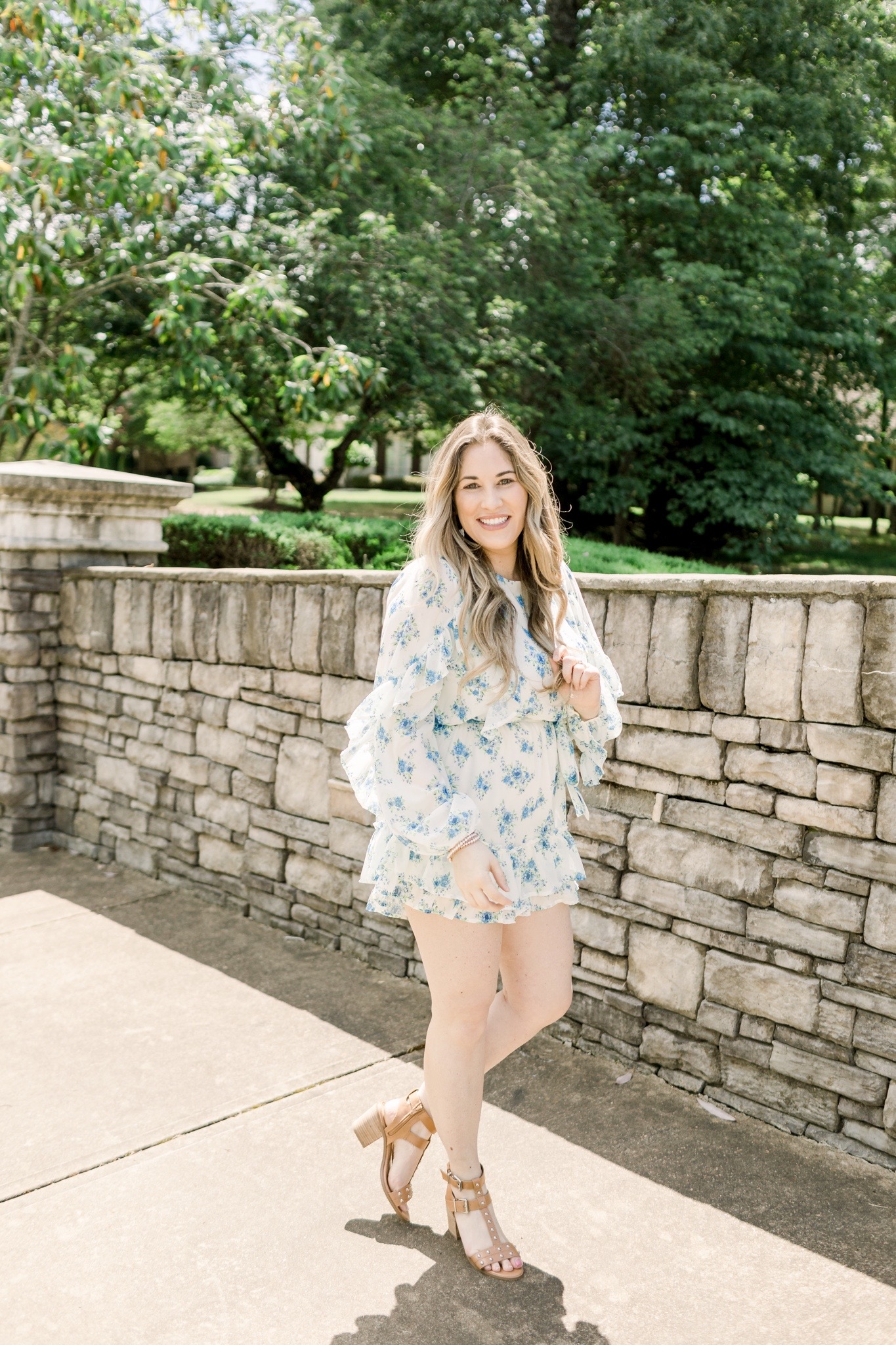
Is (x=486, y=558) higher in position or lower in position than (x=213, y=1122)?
higher

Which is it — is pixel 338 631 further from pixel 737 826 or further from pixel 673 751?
pixel 737 826

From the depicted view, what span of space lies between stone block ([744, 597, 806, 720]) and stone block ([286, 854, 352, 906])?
1.88 metres

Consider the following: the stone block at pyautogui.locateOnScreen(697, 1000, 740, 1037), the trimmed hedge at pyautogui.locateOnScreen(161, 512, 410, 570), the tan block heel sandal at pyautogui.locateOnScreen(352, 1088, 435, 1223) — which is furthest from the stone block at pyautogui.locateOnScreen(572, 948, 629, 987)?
the trimmed hedge at pyautogui.locateOnScreen(161, 512, 410, 570)

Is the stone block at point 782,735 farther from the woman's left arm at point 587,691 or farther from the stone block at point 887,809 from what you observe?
the woman's left arm at point 587,691

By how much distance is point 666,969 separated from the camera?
10.5 feet

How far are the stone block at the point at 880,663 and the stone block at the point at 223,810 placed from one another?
9.01ft

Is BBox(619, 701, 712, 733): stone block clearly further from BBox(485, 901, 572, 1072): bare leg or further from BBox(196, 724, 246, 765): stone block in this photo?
BBox(196, 724, 246, 765): stone block

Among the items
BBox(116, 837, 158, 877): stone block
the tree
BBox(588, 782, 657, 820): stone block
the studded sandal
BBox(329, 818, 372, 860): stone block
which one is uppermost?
the tree

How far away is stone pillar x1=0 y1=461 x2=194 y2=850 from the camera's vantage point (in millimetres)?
5418

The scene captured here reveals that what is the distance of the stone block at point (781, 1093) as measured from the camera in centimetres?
286

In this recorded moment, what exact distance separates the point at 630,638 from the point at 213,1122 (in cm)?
176

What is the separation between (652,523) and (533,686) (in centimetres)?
1559

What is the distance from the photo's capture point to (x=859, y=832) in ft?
9.02

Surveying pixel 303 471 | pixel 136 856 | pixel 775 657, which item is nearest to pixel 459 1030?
pixel 775 657
